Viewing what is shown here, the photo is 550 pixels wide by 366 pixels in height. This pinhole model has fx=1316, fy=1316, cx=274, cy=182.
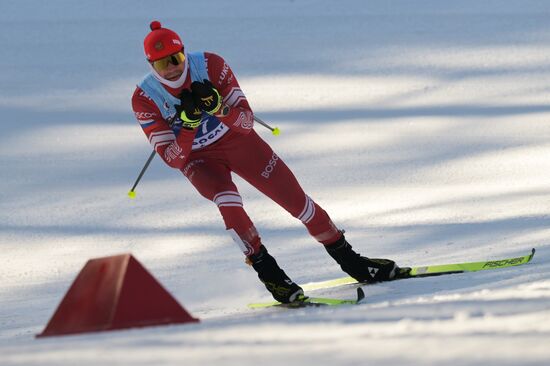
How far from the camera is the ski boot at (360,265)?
6484 mm

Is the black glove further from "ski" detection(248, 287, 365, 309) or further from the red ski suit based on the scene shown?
"ski" detection(248, 287, 365, 309)

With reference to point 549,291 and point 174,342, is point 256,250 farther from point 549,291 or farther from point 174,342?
point 174,342

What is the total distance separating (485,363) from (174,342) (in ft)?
3.14

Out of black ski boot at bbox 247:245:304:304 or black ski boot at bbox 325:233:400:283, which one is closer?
black ski boot at bbox 247:245:304:304


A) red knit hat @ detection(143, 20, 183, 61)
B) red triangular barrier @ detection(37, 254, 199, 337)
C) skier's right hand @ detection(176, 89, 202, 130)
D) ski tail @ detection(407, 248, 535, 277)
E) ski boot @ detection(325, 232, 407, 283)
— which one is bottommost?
ski tail @ detection(407, 248, 535, 277)

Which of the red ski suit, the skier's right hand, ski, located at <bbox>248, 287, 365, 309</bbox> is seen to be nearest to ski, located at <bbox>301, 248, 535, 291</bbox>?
the red ski suit

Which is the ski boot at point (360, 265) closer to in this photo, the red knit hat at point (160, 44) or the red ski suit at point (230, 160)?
the red ski suit at point (230, 160)

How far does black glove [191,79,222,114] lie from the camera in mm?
5887

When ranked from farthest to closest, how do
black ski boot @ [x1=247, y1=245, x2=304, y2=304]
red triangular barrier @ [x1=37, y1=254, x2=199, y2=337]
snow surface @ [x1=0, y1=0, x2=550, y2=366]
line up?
black ski boot @ [x1=247, y1=245, x2=304, y2=304] → red triangular barrier @ [x1=37, y1=254, x2=199, y2=337] → snow surface @ [x1=0, y1=0, x2=550, y2=366]

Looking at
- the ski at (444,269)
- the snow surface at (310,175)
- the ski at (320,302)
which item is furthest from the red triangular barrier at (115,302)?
the ski at (444,269)

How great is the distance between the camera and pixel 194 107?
5.91 m

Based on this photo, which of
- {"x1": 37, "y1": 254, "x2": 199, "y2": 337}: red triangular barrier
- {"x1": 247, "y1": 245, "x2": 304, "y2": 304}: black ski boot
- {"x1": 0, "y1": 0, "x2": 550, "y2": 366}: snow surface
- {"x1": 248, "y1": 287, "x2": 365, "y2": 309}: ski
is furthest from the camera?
{"x1": 247, "y1": 245, "x2": 304, "y2": 304}: black ski boot

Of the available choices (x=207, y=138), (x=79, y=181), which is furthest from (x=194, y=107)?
(x=79, y=181)

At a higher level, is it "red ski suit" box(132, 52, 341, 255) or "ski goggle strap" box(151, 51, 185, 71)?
"ski goggle strap" box(151, 51, 185, 71)
